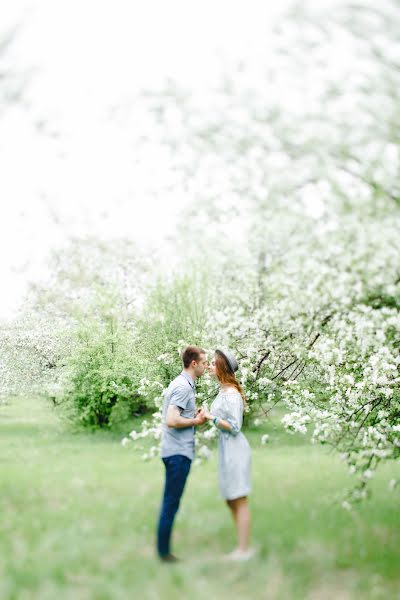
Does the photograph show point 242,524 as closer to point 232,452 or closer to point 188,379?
point 232,452

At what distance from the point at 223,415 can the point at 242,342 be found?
272 centimetres

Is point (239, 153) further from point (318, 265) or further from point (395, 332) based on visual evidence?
point (395, 332)

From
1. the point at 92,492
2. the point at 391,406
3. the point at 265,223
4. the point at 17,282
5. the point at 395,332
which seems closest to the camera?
the point at 395,332

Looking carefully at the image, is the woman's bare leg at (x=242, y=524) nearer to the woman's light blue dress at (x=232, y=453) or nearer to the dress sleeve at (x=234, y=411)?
the woman's light blue dress at (x=232, y=453)

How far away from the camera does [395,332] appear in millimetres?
7617

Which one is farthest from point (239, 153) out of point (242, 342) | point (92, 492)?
point (92, 492)

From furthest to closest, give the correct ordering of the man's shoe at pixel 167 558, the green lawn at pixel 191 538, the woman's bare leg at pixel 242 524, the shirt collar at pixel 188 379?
1. the shirt collar at pixel 188 379
2. the man's shoe at pixel 167 558
3. the woman's bare leg at pixel 242 524
4. the green lawn at pixel 191 538

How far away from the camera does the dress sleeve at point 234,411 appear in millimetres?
7484

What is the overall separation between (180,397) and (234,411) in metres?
0.59

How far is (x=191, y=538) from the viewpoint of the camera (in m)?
8.62

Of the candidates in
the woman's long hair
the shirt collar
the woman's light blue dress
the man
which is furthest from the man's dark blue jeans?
the woman's long hair

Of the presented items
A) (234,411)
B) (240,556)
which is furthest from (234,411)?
(240,556)

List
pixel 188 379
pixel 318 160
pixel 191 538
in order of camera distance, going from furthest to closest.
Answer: pixel 191 538 < pixel 188 379 < pixel 318 160

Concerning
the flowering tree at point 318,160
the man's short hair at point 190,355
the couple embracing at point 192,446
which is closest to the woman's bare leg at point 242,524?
the couple embracing at point 192,446
